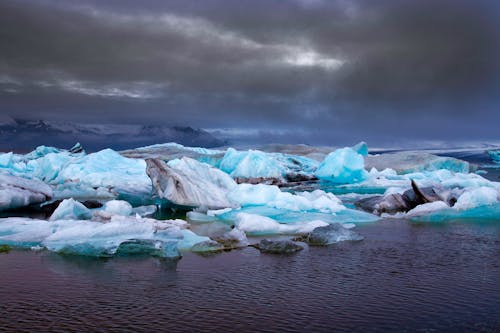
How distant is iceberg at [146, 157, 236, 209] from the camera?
62.5 ft

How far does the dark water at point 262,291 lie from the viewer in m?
7.02

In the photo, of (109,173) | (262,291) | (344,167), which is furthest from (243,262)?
(344,167)

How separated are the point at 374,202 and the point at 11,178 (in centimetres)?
1369

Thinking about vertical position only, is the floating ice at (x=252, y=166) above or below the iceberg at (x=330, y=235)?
above

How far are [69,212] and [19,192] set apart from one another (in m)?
5.95

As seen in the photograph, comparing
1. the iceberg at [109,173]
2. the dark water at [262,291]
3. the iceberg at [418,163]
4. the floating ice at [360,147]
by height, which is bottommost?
the dark water at [262,291]

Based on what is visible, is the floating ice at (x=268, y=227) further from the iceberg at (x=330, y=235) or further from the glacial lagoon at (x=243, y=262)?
the iceberg at (x=330, y=235)

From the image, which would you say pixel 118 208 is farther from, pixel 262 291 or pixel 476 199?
pixel 476 199

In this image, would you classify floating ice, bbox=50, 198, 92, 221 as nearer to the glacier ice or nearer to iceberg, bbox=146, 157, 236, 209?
the glacier ice

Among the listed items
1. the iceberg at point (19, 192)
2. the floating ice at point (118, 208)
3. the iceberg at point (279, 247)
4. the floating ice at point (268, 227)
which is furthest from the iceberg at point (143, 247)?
the iceberg at point (19, 192)

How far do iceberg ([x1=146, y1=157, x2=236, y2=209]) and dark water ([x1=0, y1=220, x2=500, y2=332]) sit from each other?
7.29 meters

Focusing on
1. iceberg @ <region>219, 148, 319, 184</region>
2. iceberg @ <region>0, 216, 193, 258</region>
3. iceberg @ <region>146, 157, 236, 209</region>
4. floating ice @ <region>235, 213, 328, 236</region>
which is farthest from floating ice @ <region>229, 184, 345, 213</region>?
iceberg @ <region>219, 148, 319, 184</region>

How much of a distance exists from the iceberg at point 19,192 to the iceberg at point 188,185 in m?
4.63

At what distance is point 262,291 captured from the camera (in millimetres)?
8586
